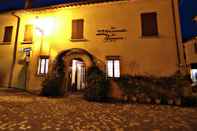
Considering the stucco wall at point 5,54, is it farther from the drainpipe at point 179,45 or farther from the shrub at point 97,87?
the drainpipe at point 179,45

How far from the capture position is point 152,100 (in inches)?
344

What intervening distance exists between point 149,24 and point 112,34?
8.06 ft

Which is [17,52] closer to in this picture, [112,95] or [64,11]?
[64,11]

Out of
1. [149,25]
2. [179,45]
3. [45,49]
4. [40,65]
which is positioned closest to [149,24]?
[149,25]

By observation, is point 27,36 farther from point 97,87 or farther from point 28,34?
point 97,87

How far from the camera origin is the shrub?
886 centimetres

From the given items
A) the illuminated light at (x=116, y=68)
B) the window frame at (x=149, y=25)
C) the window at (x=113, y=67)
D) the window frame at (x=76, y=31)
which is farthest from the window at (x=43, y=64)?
the window frame at (x=149, y=25)

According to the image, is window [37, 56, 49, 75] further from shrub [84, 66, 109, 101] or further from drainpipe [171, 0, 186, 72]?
drainpipe [171, 0, 186, 72]

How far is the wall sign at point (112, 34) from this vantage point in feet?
33.4

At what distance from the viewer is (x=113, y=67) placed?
10023mm

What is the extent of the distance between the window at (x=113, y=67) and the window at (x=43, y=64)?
459cm

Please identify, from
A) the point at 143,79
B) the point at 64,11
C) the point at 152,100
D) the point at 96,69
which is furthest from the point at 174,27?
the point at 64,11

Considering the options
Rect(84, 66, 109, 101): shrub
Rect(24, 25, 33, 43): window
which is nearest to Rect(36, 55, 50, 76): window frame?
Rect(24, 25, 33, 43): window

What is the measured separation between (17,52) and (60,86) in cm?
466
